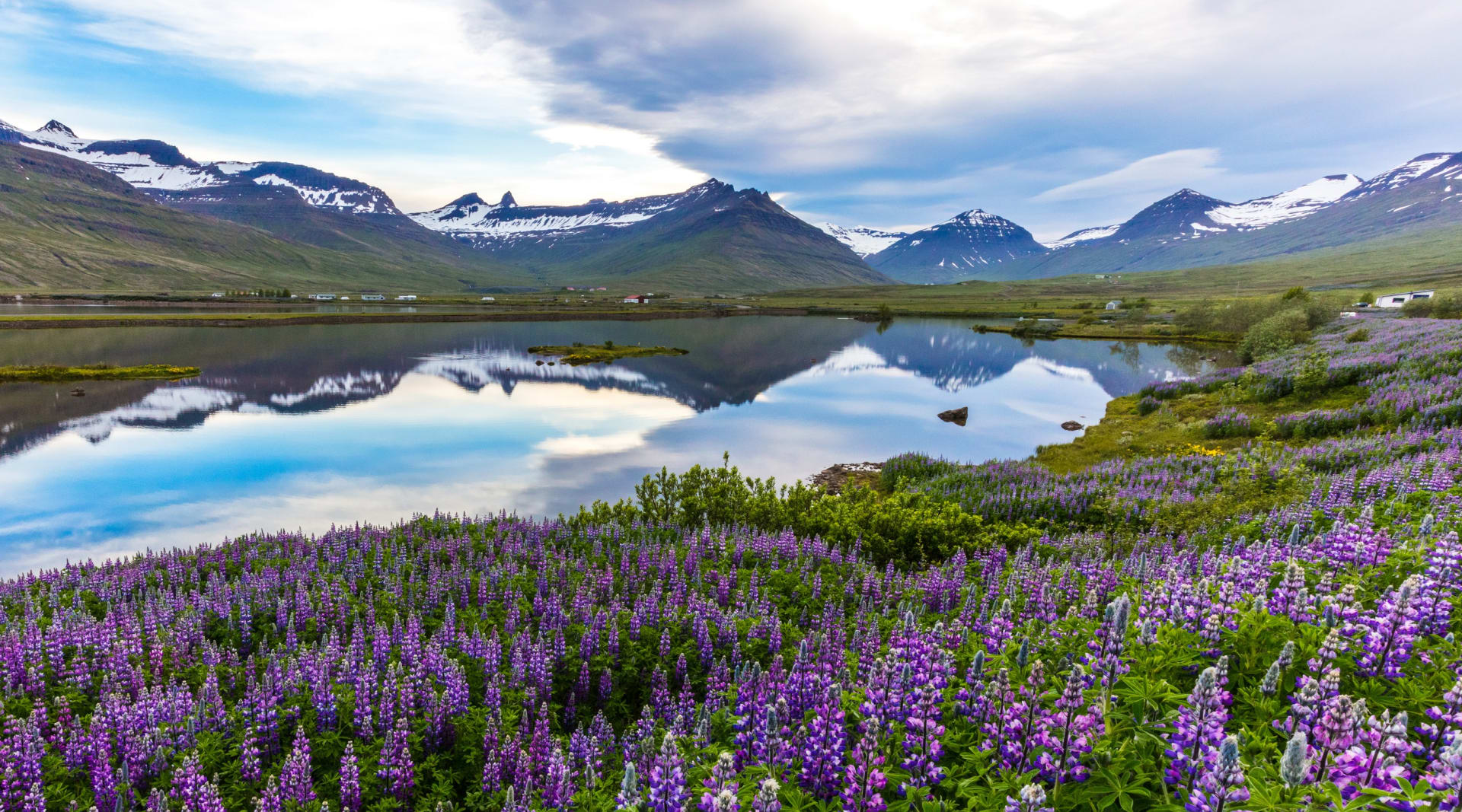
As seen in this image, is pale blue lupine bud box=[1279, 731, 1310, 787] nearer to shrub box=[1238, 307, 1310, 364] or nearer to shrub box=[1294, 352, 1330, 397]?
shrub box=[1294, 352, 1330, 397]

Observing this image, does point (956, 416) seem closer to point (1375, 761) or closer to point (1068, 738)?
point (1068, 738)

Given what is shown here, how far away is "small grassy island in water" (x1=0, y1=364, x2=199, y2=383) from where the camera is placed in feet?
181

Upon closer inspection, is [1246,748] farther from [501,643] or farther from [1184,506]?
[1184,506]

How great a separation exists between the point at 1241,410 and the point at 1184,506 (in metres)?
22.5

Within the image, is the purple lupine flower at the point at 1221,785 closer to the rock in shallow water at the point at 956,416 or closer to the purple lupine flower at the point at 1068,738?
the purple lupine flower at the point at 1068,738

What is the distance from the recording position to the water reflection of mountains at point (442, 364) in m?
47.4

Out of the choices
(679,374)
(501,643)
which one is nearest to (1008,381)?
(679,374)

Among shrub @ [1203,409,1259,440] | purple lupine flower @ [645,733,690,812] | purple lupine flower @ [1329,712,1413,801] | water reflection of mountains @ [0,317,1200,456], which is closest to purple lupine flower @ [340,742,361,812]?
purple lupine flower @ [645,733,690,812]

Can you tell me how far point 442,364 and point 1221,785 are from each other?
80307 mm

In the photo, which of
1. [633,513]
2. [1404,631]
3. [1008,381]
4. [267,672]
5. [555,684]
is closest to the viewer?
[1404,631]

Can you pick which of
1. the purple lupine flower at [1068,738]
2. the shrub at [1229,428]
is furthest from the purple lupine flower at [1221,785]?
the shrub at [1229,428]

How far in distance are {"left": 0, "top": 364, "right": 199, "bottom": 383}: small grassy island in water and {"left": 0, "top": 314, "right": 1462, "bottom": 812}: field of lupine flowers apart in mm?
58164

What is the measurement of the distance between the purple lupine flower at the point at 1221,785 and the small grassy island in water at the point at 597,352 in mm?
75104

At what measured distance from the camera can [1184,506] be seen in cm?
1634
